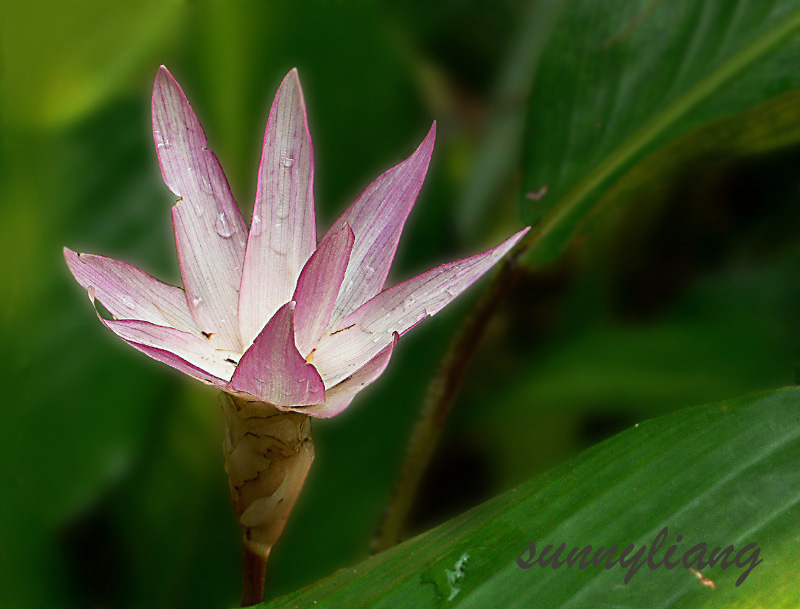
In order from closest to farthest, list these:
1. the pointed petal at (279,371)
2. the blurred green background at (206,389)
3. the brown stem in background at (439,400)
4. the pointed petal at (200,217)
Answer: the pointed petal at (279,371)
the pointed petal at (200,217)
the brown stem in background at (439,400)
the blurred green background at (206,389)

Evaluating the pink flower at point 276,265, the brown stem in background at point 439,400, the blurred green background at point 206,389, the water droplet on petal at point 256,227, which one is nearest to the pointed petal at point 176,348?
the pink flower at point 276,265

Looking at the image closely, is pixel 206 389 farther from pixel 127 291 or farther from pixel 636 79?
pixel 636 79

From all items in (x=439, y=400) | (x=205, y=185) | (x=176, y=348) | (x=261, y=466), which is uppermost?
(x=205, y=185)

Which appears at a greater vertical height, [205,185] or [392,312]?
[205,185]

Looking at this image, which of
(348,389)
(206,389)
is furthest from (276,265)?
(206,389)

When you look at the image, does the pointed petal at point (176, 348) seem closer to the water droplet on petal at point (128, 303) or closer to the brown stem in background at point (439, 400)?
the water droplet on petal at point (128, 303)

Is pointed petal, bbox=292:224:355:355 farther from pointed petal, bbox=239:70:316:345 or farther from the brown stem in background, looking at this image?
the brown stem in background

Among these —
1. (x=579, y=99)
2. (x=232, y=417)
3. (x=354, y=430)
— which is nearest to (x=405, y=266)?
(x=354, y=430)
